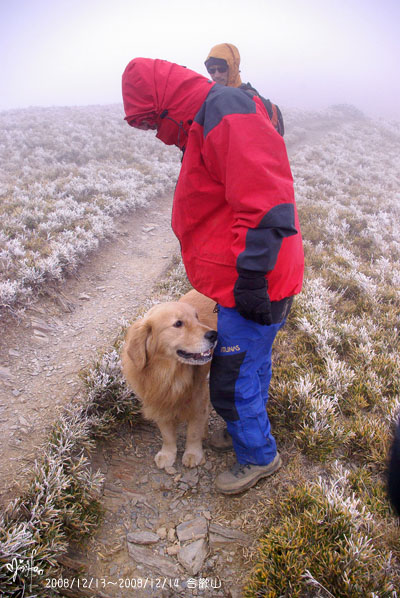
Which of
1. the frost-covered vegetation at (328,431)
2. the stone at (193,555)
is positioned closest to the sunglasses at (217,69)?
the frost-covered vegetation at (328,431)

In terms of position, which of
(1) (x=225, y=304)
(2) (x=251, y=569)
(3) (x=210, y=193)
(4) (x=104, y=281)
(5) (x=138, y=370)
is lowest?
(4) (x=104, y=281)

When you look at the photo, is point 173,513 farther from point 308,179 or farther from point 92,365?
point 308,179

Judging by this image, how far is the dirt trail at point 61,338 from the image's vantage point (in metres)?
3.37

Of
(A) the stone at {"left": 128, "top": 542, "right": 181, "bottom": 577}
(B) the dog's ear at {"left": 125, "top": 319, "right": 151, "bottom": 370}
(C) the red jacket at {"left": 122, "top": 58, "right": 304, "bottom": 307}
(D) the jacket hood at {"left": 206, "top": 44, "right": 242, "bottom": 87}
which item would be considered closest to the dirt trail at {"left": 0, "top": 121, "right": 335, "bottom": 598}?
(A) the stone at {"left": 128, "top": 542, "right": 181, "bottom": 577}

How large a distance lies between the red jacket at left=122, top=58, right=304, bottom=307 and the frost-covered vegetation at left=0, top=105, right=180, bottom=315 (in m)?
3.84

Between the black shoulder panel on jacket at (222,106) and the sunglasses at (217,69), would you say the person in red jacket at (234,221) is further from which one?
the sunglasses at (217,69)

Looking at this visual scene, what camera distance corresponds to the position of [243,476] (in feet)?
9.60

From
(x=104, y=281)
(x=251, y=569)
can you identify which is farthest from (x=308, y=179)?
(x=251, y=569)

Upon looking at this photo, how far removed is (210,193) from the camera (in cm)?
238

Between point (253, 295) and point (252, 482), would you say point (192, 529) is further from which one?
point (253, 295)

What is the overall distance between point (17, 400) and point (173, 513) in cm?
226

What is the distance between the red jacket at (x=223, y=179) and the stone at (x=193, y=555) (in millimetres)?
1963

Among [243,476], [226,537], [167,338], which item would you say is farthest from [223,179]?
[226,537]

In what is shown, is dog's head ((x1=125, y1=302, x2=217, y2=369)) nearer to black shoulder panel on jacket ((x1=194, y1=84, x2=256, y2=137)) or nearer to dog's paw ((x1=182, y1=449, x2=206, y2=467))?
dog's paw ((x1=182, y1=449, x2=206, y2=467))
